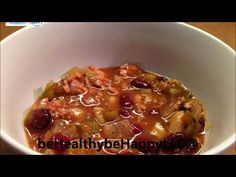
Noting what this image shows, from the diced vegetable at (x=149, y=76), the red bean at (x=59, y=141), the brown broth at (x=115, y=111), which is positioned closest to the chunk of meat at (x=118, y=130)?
the brown broth at (x=115, y=111)

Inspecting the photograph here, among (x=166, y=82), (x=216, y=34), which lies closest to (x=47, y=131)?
(x=166, y=82)

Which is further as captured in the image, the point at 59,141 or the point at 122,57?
the point at 122,57

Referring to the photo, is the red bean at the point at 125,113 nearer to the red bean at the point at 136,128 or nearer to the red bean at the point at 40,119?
the red bean at the point at 136,128

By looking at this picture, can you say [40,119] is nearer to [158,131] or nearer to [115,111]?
[115,111]

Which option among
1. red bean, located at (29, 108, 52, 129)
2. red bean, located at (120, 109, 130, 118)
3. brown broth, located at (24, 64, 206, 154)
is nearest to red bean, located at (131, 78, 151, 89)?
brown broth, located at (24, 64, 206, 154)

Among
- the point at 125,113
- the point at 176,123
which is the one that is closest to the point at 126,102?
the point at 125,113

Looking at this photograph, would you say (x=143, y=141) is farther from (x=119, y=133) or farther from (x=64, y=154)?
(x=64, y=154)
